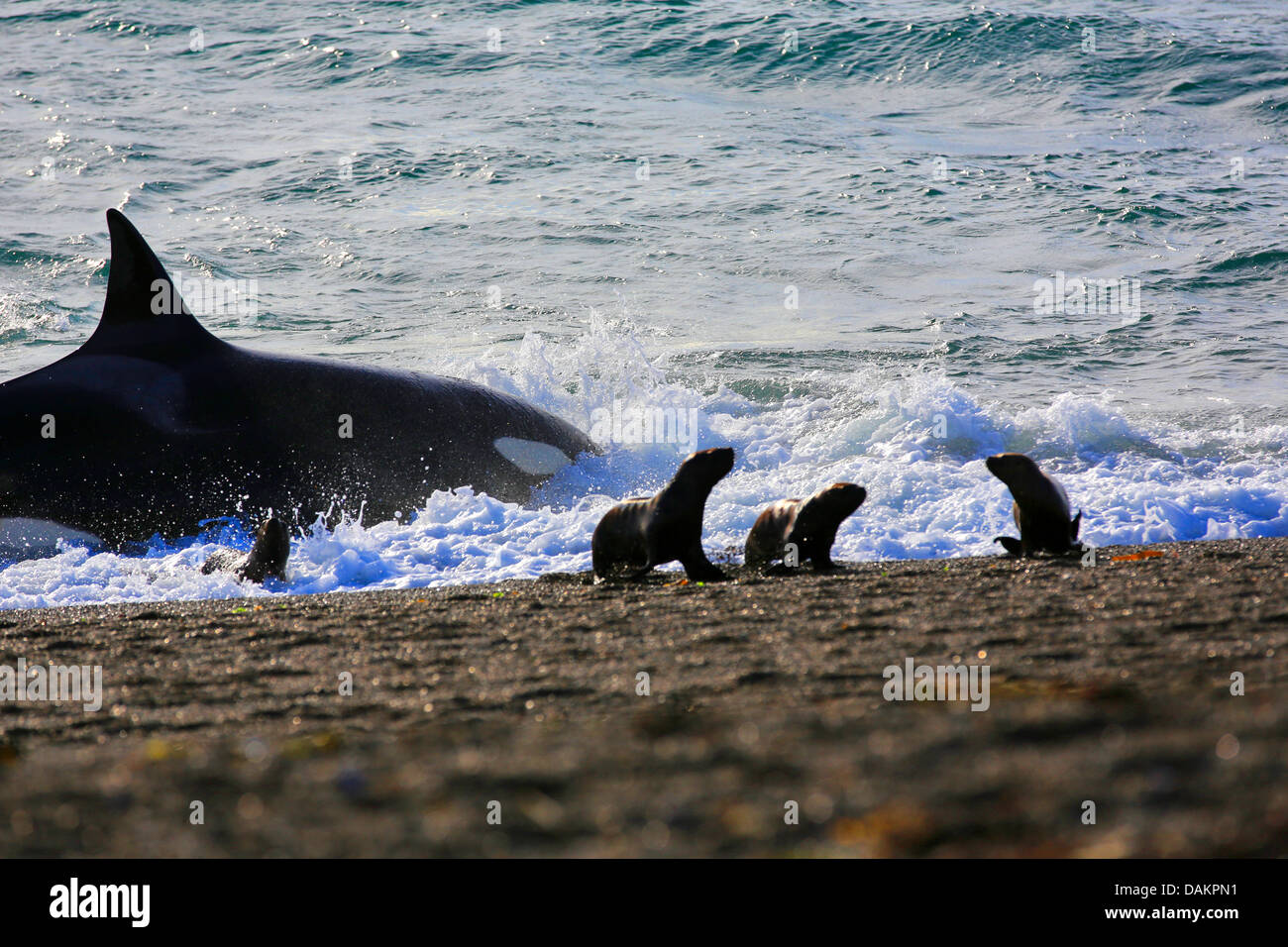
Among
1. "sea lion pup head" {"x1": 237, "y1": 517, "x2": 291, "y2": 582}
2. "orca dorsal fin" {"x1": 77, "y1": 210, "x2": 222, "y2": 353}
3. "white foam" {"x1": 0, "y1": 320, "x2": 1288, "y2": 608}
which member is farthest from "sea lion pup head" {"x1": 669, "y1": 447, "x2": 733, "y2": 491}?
"orca dorsal fin" {"x1": 77, "y1": 210, "x2": 222, "y2": 353}

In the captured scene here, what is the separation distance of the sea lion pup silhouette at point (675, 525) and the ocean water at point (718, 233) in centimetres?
111

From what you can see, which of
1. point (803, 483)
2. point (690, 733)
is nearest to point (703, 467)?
point (803, 483)

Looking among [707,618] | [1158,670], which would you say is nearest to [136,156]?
[707,618]

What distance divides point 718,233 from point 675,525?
47.7 ft

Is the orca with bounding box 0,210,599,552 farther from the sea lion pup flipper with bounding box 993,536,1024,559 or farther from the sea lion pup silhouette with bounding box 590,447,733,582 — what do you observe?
the sea lion pup flipper with bounding box 993,536,1024,559

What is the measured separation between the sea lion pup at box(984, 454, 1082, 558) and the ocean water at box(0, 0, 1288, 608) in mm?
1183

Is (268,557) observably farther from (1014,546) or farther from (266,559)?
(1014,546)

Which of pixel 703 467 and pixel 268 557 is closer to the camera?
pixel 703 467

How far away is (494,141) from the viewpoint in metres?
25.2

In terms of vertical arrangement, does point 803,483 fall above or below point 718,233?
→ below

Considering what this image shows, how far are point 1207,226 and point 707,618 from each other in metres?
17.6

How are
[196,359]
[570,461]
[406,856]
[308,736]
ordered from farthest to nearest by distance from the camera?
[570,461] → [196,359] → [308,736] → [406,856]

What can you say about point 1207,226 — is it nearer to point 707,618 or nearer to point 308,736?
point 707,618

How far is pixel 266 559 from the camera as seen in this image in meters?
7.89
